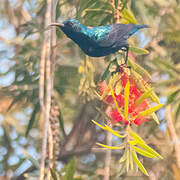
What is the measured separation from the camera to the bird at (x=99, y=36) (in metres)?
2.60

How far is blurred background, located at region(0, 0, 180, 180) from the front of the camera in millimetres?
3684

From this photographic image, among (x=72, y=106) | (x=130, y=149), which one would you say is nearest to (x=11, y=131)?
(x=72, y=106)

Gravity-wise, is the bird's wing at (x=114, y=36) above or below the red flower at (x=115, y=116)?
above

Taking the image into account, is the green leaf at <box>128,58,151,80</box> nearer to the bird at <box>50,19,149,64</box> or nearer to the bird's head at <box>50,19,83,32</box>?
the bird at <box>50,19,149,64</box>

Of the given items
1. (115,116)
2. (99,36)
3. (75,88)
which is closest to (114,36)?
(99,36)

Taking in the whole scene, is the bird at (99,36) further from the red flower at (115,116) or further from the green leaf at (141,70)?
the red flower at (115,116)

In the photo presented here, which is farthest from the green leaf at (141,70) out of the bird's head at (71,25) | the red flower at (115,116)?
the bird's head at (71,25)

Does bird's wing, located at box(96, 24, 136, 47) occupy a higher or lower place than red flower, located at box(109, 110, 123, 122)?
higher

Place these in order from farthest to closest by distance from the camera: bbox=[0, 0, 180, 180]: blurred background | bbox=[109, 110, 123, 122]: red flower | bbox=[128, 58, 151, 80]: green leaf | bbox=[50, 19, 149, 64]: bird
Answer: bbox=[0, 0, 180, 180]: blurred background → bbox=[50, 19, 149, 64]: bird → bbox=[109, 110, 123, 122]: red flower → bbox=[128, 58, 151, 80]: green leaf

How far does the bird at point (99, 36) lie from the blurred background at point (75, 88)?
31 centimetres

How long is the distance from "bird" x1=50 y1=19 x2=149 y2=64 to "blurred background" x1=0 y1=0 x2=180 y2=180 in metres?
0.31

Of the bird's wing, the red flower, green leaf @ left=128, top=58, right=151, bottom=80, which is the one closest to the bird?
the bird's wing

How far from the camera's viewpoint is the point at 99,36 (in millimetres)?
2650

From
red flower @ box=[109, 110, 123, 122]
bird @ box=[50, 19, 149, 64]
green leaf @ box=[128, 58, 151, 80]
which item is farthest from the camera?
bird @ box=[50, 19, 149, 64]
